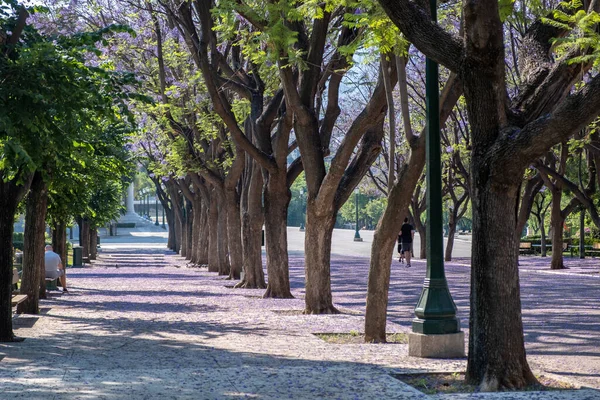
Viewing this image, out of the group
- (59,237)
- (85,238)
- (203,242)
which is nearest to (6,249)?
(59,237)

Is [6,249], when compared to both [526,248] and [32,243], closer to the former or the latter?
[32,243]

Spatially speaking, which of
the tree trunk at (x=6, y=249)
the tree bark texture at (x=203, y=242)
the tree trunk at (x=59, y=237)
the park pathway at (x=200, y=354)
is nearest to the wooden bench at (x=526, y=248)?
the tree bark texture at (x=203, y=242)

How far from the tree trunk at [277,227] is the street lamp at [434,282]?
10195mm

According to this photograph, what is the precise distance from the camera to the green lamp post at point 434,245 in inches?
461

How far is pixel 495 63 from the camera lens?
911cm

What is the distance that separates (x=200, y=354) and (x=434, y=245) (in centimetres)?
313

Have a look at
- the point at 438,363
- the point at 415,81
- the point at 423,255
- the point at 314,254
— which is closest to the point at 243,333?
the point at 314,254

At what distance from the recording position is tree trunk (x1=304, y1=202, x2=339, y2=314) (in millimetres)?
18172

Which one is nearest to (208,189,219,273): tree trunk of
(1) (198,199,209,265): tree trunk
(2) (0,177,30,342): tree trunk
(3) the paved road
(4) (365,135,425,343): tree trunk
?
(1) (198,199,209,265): tree trunk

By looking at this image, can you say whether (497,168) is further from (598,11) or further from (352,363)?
(352,363)

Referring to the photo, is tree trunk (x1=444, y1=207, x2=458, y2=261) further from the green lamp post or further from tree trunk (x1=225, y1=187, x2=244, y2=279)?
the green lamp post

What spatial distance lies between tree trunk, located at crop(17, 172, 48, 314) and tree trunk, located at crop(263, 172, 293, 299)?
17.6 ft

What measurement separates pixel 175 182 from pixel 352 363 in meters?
41.9

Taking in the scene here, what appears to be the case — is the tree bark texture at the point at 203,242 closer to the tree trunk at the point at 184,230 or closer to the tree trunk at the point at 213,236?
the tree trunk at the point at 213,236
